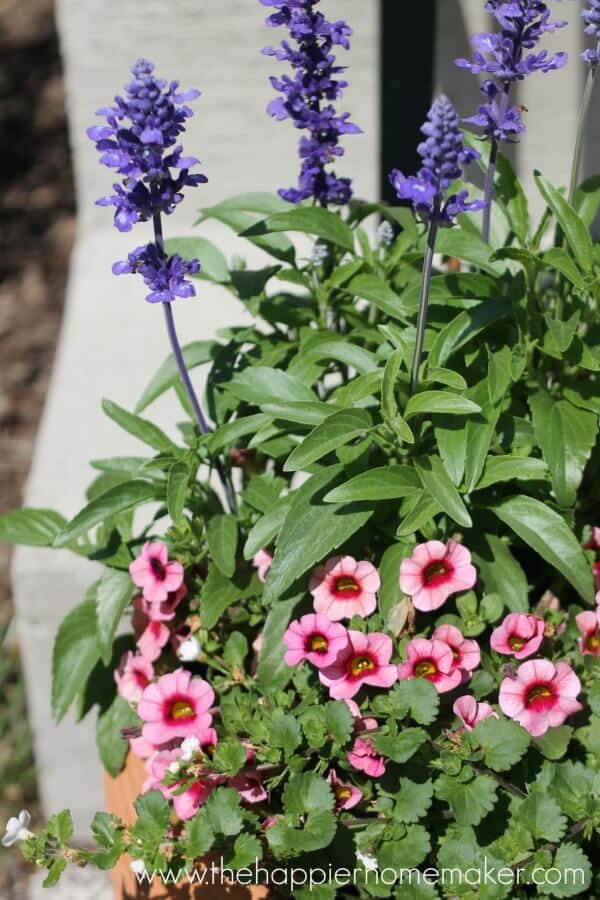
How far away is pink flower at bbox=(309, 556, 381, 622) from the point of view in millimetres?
1867

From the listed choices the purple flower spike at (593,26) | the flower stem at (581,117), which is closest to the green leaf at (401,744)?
the flower stem at (581,117)

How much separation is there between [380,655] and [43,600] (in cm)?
97

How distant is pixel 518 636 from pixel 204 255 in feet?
3.14

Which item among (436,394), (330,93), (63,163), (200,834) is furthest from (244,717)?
(63,163)

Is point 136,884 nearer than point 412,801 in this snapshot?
No

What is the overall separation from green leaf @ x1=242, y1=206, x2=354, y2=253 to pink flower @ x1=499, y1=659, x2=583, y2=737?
0.80 metres

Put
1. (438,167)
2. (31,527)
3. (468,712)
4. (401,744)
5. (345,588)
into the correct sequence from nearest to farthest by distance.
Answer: (438,167)
(401,744)
(468,712)
(345,588)
(31,527)

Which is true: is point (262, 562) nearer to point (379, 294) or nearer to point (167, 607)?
point (167, 607)

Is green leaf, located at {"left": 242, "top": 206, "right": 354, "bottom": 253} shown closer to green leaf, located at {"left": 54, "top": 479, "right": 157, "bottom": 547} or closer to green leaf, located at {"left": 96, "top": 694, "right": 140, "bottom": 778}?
green leaf, located at {"left": 54, "top": 479, "right": 157, "bottom": 547}

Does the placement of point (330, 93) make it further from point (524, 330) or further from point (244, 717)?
point (244, 717)

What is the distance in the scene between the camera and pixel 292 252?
7.25 feet

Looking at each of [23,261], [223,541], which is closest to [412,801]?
[223,541]

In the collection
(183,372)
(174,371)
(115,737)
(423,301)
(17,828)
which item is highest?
(423,301)

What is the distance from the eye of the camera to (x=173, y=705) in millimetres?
1901
